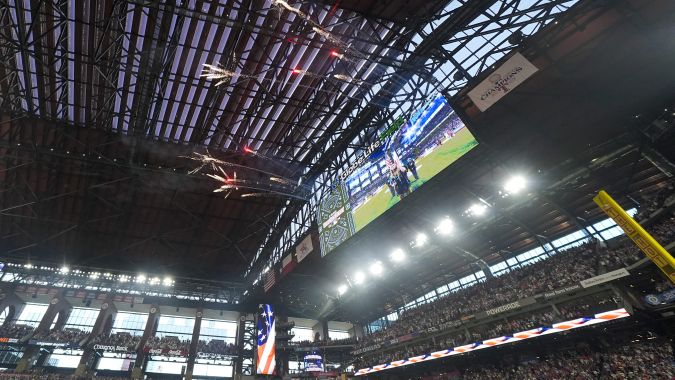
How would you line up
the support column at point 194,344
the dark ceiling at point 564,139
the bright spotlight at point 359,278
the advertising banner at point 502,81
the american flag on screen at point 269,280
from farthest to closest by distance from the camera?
the support column at point 194,344, the bright spotlight at point 359,278, the american flag on screen at point 269,280, the advertising banner at point 502,81, the dark ceiling at point 564,139

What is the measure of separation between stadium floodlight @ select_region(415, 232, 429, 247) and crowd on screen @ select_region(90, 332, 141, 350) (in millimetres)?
27121

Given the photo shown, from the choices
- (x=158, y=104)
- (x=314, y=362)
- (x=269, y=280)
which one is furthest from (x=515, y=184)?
(x=314, y=362)

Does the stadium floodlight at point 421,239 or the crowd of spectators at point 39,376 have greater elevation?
the stadium floodlight at point 421,239

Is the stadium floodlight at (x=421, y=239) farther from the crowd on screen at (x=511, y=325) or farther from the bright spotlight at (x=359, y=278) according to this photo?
the bright spotlight at (x=359, y=278)

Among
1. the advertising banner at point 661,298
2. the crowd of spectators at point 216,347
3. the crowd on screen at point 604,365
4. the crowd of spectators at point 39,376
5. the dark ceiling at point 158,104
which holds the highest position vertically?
the dark ceiling at point 158,104

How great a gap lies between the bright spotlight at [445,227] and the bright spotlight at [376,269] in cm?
616

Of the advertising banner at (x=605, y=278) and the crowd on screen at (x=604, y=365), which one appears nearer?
the crowd on screen at (x=604, y=365)

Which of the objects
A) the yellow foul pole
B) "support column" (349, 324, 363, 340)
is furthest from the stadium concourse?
"support column" (349, 324, 363, 340)

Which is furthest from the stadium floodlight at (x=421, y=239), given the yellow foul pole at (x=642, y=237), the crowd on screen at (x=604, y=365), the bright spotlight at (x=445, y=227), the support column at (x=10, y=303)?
the support column at (x=10, y=303)

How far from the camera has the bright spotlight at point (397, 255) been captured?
862 inches

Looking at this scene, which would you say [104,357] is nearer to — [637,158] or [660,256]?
[660,256]

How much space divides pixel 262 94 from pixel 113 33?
265 inches

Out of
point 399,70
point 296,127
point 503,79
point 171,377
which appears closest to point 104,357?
point 171,377

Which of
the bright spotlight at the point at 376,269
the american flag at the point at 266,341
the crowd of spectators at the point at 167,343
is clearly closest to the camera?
the bright spotlight at the point at 376,269
